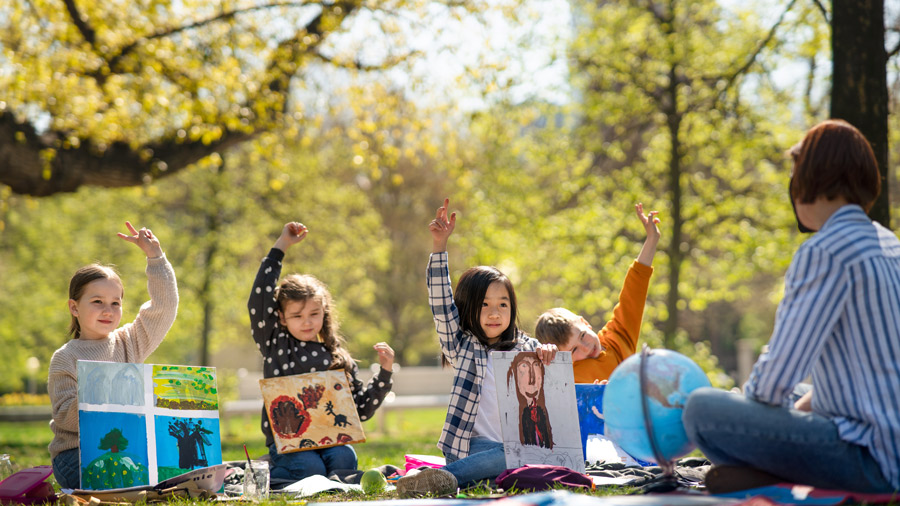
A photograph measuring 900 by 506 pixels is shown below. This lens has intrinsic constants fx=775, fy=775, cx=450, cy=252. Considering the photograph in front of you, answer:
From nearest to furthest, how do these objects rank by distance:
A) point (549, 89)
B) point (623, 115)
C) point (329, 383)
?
point (329, 383) → point (623, 115) → point (549, 89)

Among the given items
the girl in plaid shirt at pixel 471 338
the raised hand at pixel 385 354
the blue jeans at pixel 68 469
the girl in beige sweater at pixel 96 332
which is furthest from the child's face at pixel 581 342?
the blue jeans at pixel 68 469

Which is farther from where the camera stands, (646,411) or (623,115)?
(623,115)

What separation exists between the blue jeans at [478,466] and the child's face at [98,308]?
239 centimetres

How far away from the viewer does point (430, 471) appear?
424 cm

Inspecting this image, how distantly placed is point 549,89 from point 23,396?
20.4 metres

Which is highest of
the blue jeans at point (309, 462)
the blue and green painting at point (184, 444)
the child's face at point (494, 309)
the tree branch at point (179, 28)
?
the tree branch at point (179, 28)

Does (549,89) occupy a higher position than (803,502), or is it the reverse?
(549,89)

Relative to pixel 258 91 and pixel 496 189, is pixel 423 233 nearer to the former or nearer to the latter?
pixel 496 189

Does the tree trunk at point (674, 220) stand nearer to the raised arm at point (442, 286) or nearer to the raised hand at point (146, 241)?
the raised arm at point (442, 286)

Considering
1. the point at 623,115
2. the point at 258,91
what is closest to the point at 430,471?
the point at 258,91

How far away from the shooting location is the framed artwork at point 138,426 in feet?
14.7

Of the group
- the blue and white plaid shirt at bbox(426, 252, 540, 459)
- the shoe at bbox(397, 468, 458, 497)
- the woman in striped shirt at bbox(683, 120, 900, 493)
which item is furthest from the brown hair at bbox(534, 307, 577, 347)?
the woman in striped shirt at bbox(683, 120, 900, 493)

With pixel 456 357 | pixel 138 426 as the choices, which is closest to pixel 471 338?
pixel 456 357

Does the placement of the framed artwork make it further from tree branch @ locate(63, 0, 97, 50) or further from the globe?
tree branch @ locate(63, 0, 97, 50)
